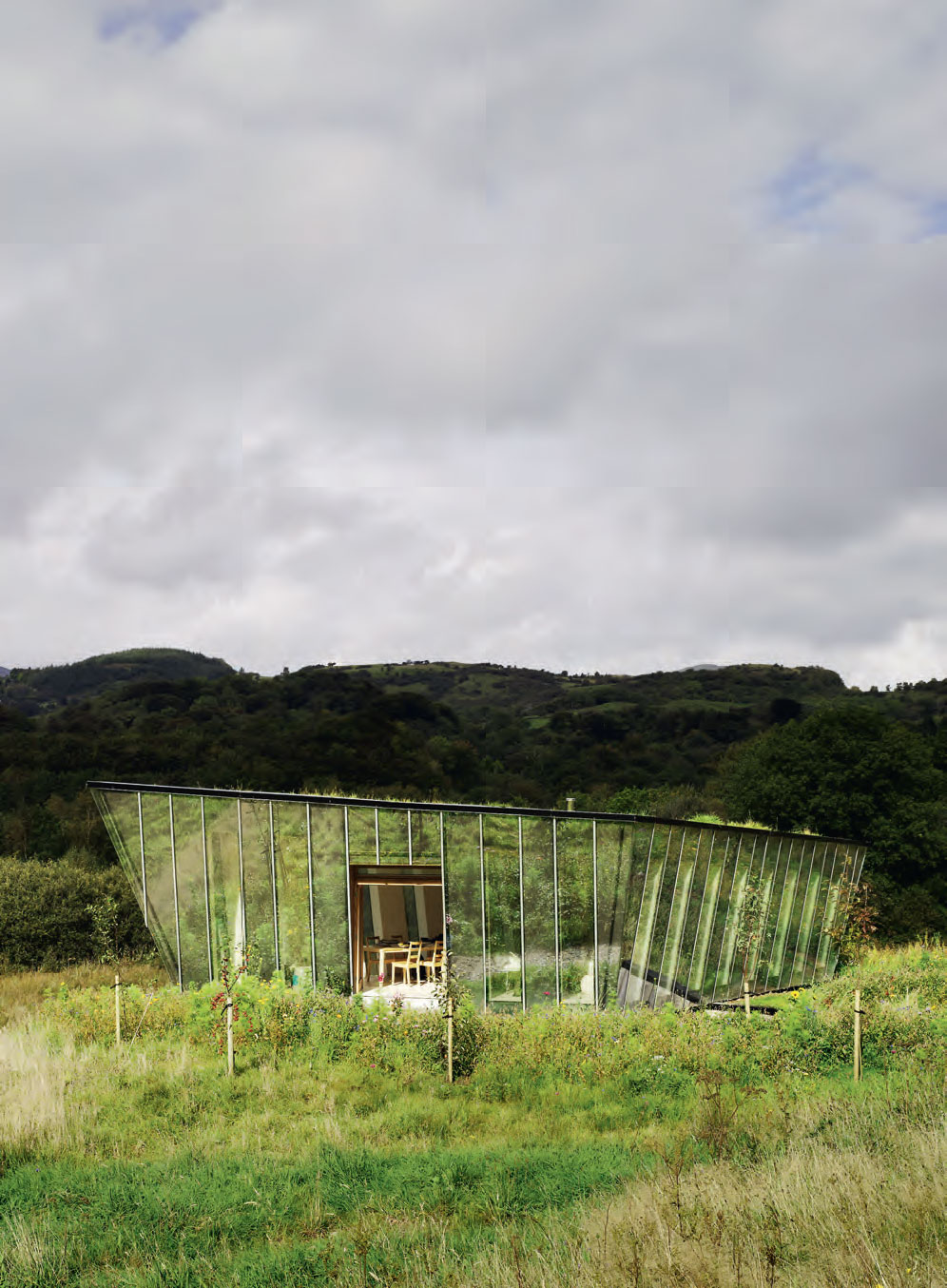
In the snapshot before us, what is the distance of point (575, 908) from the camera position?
51.0ft

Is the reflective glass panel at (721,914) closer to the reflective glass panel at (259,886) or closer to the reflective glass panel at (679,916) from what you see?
the reflective glass panel at (679,916)

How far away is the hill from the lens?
7512 cm

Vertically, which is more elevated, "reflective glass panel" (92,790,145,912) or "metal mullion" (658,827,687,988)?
"reflective glass panel" (92,790,145,912)

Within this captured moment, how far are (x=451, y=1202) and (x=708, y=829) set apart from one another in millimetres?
11888

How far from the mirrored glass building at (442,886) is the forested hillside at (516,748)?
1341 cm

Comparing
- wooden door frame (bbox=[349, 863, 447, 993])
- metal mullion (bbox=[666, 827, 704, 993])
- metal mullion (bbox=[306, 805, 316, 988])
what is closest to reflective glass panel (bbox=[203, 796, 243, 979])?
metal mullion (bbox=[306, 805, 316, 988])

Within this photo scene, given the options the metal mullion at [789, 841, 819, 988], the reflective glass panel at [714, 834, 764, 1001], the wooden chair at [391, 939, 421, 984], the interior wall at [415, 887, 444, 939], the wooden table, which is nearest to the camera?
the wooden chair at [391, 939, 421, 984]

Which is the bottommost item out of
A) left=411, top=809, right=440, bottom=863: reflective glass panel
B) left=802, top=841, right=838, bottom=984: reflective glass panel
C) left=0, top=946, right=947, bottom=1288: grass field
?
left=802, top=841, right=838, bottom=984: reflective glass panel

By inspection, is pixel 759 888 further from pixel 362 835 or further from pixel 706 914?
pixel 362 835

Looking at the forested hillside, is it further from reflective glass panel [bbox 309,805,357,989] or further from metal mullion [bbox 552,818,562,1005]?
metal mullion [bbox 552,818,562,1005]

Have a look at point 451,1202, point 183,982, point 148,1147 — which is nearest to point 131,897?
point 183,982

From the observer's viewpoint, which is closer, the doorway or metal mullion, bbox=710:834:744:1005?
the doorway

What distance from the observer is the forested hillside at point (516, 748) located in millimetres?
34500

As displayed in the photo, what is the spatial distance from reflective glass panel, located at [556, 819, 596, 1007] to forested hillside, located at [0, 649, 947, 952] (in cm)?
1851
